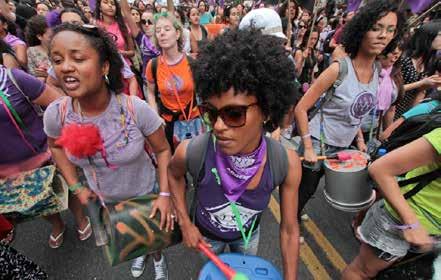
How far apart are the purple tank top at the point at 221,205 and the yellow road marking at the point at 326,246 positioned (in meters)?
1.50

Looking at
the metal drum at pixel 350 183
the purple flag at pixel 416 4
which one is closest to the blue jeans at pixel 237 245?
the metal drum at pixel 350 183

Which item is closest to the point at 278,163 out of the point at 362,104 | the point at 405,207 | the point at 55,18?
the point at 405,207

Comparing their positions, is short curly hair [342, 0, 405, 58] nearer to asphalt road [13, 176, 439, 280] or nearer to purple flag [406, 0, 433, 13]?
asphalt road [13, 176, 439, 280]

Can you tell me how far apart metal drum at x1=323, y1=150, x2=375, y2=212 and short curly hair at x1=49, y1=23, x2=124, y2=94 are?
5.68ft

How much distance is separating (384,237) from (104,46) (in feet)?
6.83

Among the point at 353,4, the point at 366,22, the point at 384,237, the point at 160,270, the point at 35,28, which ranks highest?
the point at 353,4

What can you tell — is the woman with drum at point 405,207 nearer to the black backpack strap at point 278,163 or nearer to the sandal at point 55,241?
the black backpack strap at point 278,163

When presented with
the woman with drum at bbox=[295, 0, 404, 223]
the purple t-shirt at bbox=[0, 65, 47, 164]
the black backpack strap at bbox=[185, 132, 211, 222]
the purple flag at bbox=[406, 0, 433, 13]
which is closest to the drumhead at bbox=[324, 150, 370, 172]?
the woman with drum at bbox=[295, 0, 404, 223]

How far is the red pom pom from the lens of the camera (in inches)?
68.7

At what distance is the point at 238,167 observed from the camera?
150 cm

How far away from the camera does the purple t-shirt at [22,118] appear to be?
6.77 feet

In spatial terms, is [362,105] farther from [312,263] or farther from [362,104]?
[312,263]

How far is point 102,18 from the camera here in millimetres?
4488

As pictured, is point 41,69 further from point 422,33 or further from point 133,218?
point 422,33
